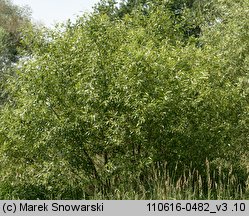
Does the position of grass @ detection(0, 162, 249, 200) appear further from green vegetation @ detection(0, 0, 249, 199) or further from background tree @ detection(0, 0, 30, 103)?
background tree @ detection(0, 0, 30, 103)

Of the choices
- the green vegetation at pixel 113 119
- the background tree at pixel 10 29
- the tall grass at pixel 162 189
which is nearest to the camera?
the tall grass at pixel 162 189

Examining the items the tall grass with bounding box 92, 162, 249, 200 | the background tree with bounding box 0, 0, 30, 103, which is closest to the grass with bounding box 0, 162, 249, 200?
the tall grass with bounding box 92, 162, 249, 200

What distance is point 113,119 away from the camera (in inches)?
446

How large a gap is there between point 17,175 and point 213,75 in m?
5.91

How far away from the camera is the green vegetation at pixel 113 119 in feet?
36.1

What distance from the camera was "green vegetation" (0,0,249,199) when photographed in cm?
1099

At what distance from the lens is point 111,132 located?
11.1m

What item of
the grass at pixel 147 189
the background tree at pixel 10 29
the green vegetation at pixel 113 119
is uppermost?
the background tree at pixel 10 29

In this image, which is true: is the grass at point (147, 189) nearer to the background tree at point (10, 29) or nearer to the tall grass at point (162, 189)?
the tall grass at point (162, 189)

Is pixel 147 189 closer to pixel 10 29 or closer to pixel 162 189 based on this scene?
pixel 162 189

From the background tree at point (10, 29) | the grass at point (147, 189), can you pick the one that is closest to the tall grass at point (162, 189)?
the grass at point (147, 189)

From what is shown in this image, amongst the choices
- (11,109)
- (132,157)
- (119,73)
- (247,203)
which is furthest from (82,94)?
(247,203)

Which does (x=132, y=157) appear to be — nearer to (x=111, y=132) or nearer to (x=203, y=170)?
(x=111, y=132)

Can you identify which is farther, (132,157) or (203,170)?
(203,170)
